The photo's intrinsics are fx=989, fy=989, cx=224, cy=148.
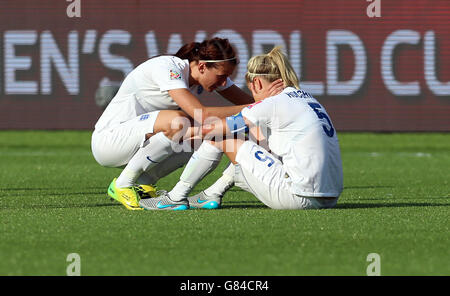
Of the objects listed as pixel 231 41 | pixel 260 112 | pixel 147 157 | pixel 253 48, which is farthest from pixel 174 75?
pixel 253 48

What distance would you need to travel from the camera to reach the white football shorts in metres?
6.61

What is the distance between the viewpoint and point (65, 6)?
743 inches

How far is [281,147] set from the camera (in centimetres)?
662

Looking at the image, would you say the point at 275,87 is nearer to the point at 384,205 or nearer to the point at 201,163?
the point at 201,163

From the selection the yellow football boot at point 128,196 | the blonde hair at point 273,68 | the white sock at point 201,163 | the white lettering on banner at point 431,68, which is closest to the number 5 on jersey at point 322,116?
the blonde hair at point 273,68

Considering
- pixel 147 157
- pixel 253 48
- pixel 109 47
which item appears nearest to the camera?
pixel 147 157

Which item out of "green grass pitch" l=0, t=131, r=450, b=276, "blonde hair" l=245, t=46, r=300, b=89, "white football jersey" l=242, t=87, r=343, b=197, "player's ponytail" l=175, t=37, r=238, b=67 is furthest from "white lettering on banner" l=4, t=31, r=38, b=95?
"white football jersey" l=242, t=87, r=343, b=197

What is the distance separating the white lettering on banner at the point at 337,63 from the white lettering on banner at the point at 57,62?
479 centimetres

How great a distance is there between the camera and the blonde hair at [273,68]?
21.6 feet

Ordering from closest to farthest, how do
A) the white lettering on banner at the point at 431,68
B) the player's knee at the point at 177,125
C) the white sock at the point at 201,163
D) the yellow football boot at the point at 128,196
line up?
1. the white sock at the point at 201,163
2. the player's knee at the point at 177,125
3. the yellow football boot at the point at 128,196
4. the white lettering on banner at the point at 431,68

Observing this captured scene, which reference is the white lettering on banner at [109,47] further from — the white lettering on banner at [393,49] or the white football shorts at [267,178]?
the white football shorts at [267,178]

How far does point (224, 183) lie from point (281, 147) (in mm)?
704

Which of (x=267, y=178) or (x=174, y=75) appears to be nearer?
(x=267, y=178)

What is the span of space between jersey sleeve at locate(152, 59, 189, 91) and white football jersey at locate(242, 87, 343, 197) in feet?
2.57
